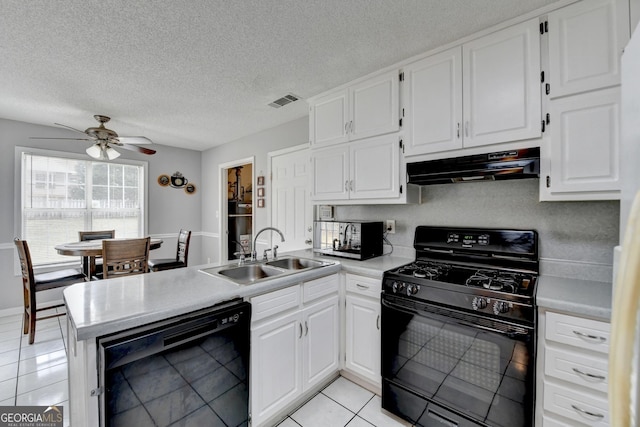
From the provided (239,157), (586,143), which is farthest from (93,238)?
(586,143)

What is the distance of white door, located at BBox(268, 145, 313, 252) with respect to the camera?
3.32 m

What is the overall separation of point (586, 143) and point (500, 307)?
3.27ft

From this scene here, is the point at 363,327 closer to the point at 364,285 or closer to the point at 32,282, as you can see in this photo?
the point at 364,285

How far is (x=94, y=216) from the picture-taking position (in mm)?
4172

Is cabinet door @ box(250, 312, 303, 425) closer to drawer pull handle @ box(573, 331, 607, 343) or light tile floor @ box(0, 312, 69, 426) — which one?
light tile floor @ box(0, 312, 69, 426)

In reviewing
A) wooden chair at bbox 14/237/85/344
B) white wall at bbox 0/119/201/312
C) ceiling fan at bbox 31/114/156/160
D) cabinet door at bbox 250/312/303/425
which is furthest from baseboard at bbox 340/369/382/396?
white wall at bbox 0/119/201/312

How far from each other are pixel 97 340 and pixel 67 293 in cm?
55

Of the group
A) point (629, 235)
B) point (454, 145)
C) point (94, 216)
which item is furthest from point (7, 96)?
point (629, 235)

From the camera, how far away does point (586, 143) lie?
4.76 ft

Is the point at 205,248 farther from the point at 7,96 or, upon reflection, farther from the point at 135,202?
the point at 7,96

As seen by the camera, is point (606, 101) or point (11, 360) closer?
point (606, 101)

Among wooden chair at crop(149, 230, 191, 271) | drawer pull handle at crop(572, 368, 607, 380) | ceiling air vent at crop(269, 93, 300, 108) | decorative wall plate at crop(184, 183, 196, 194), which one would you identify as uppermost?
ceiling air vent at crop(269, 93, 300, 108)

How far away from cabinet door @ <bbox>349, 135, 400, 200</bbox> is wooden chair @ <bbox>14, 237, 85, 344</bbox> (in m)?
3.27

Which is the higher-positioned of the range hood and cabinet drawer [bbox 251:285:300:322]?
the range hood
